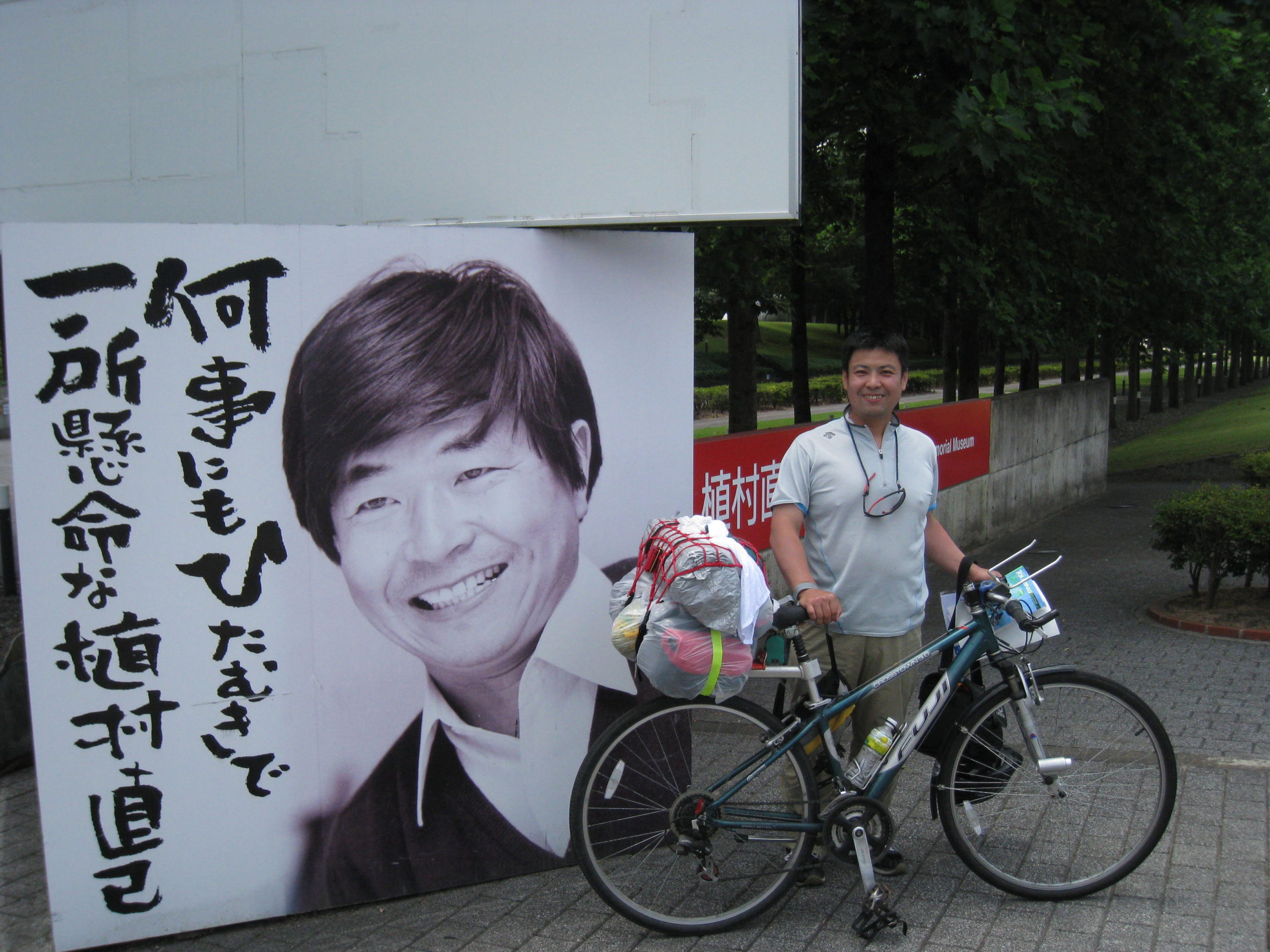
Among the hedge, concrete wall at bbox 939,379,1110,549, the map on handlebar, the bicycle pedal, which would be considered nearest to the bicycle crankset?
the bicycle pedal

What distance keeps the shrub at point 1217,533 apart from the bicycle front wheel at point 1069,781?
4729mm

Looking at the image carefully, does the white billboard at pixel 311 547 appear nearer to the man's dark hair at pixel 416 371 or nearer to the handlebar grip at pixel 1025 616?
the man's dark hair at pixel 416 371

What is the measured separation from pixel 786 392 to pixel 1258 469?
29.9 meters

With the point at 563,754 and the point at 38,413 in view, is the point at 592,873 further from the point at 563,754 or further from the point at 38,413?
the point at 38,413

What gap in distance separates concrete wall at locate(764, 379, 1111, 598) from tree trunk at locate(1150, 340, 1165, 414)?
371 cm

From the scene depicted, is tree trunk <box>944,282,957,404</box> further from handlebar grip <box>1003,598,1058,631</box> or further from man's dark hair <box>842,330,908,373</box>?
handlebar grip <box>1003,598,1058,631</box>

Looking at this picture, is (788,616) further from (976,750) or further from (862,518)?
(976,750)

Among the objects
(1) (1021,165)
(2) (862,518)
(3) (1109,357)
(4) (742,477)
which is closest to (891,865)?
(2) (862,518)

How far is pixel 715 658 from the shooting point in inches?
137

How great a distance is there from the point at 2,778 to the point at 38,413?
2625 mm

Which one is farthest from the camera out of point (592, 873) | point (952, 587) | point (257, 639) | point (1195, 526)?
point (952, 587)

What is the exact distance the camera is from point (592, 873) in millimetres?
3521

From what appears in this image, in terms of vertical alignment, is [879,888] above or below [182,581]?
below

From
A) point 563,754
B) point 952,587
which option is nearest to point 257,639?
point 563,754
